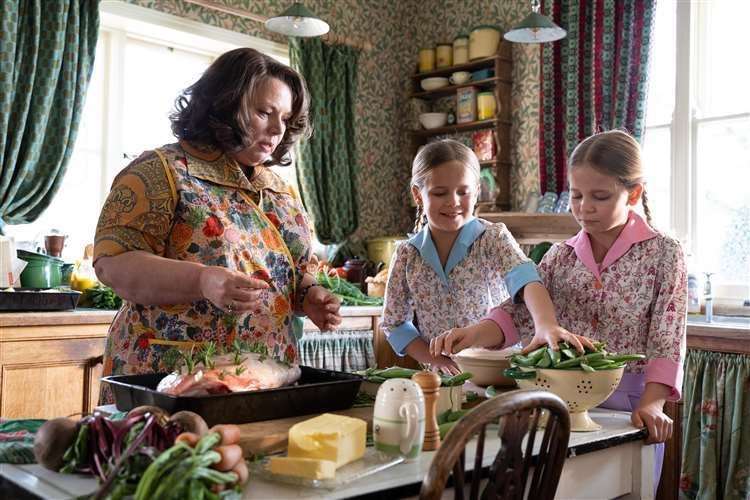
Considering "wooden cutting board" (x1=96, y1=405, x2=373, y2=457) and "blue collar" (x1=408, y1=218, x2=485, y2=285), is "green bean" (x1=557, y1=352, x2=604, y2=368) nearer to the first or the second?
"wooden cutting board" (x1=96, y1=405, x2=373, y2=457)

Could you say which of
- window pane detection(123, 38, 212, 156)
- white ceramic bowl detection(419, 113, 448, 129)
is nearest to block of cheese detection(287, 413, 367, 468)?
window pane detection(123, 38, 212, 156)

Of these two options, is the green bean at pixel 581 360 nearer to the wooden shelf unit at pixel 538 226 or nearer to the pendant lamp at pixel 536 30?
the pendant lamp at pixel 536 30

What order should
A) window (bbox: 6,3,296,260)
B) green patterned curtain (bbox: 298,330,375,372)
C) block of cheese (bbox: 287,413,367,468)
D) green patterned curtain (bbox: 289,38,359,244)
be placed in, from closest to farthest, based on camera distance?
block of cheese (bbox: 287,413,367,468)
green patterned curtain (bbox: 298,330,375,372)
window (bbox: 6,3,296,260)
green patterned curtain (bbox: 289,38,359,244)

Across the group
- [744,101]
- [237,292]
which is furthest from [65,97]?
[744,101]

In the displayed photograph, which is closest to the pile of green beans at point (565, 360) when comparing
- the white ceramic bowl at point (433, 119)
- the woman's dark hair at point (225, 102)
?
the woman's dark hair at point (225, 102)

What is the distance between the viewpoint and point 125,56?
410 cm

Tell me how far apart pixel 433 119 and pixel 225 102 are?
144 inches

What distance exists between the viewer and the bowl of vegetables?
4.42 feet

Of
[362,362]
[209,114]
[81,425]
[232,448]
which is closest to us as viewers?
[232,448]

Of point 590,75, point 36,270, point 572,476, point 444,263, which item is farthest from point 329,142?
point 572,476

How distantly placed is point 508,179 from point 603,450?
3.71 m

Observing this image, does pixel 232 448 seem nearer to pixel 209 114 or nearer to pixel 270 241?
pixel 270 241

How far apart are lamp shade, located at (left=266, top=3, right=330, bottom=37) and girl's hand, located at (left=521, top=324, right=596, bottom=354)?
7.90ft

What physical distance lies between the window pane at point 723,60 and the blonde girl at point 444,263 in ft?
8.72
